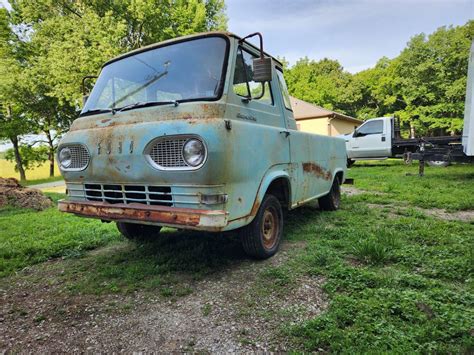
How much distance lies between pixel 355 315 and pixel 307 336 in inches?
17.3

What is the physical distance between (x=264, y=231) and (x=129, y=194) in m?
1.54

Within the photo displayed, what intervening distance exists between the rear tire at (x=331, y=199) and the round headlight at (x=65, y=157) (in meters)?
4.13

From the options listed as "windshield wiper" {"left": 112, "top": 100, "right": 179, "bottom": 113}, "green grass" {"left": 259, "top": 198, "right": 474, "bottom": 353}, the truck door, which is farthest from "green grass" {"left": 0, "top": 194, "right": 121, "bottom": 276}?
the truck door

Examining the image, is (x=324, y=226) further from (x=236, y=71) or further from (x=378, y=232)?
(x=236, y=71)

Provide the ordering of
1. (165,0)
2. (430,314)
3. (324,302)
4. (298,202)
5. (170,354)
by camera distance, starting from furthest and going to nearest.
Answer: (165,0) < (298,202) < (324,302) < (430,314) < (170,354)

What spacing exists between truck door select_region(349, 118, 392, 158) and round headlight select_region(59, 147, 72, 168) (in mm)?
13600

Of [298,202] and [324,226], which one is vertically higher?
[298,202]

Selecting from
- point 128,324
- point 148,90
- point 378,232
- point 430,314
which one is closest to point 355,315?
point 430,314

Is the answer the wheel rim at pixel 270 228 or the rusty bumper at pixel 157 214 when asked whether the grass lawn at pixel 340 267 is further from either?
the rusty bumper at pixel 157 214

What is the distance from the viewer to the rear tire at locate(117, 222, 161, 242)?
4.26m

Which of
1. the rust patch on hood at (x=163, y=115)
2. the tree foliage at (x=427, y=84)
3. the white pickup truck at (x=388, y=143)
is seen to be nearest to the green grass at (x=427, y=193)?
the white pickup truck at (x=388, y=143)

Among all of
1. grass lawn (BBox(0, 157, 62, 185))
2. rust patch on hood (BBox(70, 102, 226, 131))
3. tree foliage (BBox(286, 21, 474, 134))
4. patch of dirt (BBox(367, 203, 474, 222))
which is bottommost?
patch of dirt (BBox(367, 203, 474, 222))

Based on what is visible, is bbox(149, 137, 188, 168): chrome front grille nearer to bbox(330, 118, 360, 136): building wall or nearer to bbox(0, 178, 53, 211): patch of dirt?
bbox(0, 178, 53, 211): patch of dirt

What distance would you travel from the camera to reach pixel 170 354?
79.0 inches
